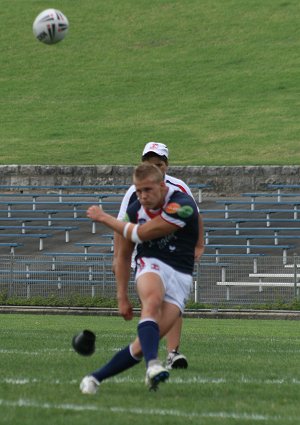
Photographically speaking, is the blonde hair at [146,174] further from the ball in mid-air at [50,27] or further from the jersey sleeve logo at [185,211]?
the ball in mid-air at [50,27]

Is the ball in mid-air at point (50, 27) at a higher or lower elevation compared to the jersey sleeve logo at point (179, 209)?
higher

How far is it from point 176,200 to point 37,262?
1821 centimetres

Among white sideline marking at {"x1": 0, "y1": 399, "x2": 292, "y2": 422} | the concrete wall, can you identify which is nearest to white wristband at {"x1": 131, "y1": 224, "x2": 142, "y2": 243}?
white sideline marking at {"x1": 0, "y1": 399, "x2": 292, "y2": 422}

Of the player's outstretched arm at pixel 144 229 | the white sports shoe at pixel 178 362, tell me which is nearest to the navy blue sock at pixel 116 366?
the player's outstretched arm at pixel 144 229

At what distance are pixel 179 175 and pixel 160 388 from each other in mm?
29474

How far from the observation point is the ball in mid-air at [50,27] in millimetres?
18750

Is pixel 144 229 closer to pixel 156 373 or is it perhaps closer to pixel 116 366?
pixel 116 366

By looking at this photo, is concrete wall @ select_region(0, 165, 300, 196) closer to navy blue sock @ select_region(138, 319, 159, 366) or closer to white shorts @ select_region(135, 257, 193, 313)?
white shorts @ select_region(135, 257, 193, 313)

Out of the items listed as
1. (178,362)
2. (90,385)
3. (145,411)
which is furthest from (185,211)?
(178,362)

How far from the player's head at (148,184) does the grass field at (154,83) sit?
3120cm

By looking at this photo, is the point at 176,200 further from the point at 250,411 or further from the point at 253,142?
the point at 253,142

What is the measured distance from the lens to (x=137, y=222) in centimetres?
912

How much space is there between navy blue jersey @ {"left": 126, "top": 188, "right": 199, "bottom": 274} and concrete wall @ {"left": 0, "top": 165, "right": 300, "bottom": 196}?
92.1 feet

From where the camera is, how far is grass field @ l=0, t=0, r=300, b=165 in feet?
146
